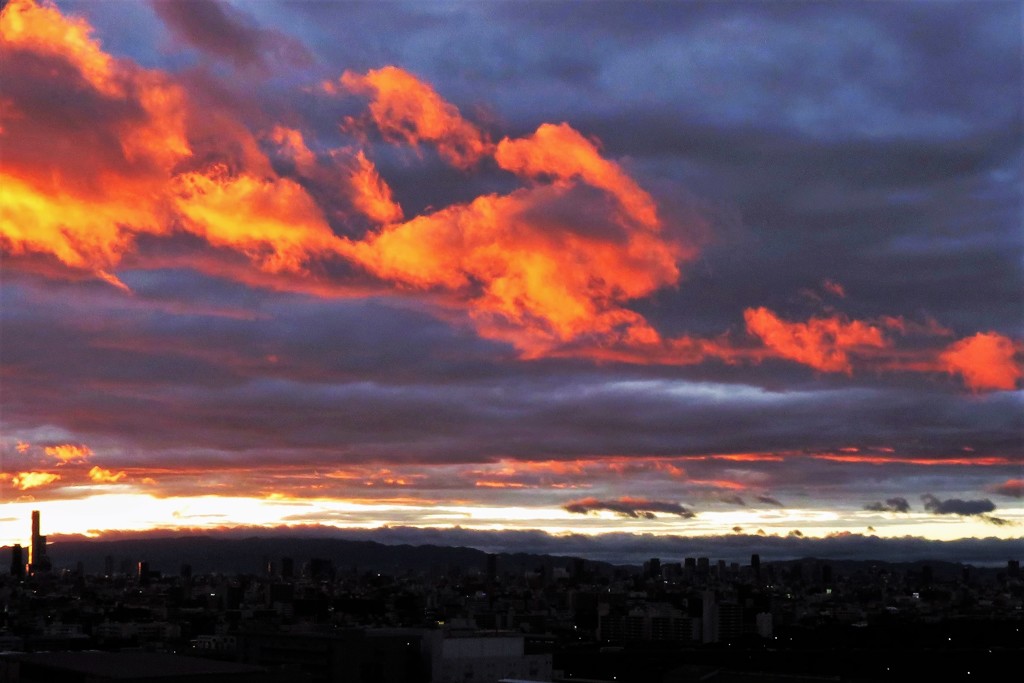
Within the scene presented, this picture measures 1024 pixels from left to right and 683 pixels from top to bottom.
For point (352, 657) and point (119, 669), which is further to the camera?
point (352, 657)

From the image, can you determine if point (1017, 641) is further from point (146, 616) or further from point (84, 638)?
point (146, 616)

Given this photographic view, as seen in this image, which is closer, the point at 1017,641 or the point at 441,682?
the point at 441,682

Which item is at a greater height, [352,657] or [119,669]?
[119,669]

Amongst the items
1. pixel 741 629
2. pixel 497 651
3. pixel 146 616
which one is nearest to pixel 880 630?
pixel 741 629

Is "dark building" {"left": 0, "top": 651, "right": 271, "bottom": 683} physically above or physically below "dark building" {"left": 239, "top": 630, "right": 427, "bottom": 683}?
above

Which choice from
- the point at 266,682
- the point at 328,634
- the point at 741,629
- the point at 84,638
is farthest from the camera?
the point at 741,629

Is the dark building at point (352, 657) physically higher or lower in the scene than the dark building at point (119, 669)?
lower

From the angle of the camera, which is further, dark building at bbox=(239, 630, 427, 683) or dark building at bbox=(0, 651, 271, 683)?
dark building at bbox=(239, 630, 427, 683)

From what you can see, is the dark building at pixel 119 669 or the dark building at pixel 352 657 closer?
the dark building at pixel 119 669

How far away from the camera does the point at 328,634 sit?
91.1 meters

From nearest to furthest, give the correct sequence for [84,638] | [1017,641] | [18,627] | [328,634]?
1. [328,634]
2. [84,638]
3. [1017,641]
4. [18,627]

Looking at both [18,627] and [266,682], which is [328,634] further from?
[18,627]

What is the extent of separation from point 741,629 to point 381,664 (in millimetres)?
98206

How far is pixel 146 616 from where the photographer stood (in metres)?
186
